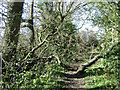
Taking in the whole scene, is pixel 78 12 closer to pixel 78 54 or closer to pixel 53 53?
pixel 78 54

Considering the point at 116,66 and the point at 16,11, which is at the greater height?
the point at 16,11

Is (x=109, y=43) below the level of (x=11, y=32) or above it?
below

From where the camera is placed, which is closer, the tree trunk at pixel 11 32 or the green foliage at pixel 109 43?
the tree trunk at pixel 11 32

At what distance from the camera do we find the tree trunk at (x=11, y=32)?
7.12 feet

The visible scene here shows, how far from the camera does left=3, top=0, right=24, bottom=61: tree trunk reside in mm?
2170

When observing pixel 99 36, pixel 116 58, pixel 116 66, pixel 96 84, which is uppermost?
pixel 99 36

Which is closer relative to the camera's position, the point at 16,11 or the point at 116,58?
the point at 116,58

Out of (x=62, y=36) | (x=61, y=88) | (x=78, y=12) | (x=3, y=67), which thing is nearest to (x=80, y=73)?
(x=61, y=88)

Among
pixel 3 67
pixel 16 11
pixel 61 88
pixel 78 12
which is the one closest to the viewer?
pixel 3 67

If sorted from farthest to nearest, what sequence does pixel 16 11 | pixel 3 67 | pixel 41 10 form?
pixel 41 10, pixel 16 11, pixel 3 67

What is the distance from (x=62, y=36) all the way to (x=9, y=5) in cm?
202

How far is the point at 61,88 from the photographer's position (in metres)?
2.92

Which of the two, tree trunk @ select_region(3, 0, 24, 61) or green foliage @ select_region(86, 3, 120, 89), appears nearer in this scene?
tree trunk @ select_region(3, 0, 24, 61)

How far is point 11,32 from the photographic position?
2314 mm
